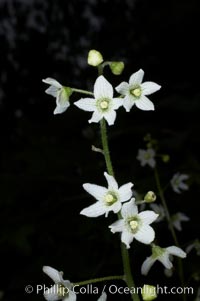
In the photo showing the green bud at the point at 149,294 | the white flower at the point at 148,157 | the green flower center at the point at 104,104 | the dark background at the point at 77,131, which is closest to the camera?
the green bud at the point at 149,294

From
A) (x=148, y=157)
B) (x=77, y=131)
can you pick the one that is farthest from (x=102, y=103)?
(x=77, y=131)

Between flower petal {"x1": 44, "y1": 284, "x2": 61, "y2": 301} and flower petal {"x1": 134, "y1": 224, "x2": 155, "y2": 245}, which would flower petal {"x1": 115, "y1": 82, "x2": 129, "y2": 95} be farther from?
flower petal {"x1": 44, "y1": 284, "x2": 61, "y2": 301}

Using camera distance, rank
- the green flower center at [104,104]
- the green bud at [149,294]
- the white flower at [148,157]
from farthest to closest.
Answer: the white flower at [148,157] < the green flower center at [104,104] < the green bud at [149,294]

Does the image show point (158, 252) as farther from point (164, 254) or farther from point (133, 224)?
point (133, 224)

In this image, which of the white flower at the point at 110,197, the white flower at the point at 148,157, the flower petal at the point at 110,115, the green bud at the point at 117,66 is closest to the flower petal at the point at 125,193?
the white flower at the point at 110,197

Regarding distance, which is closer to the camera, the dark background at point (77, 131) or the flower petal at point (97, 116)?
the flower petal at point (97, 116)

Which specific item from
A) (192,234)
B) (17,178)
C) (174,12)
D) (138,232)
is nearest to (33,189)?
(17,178)

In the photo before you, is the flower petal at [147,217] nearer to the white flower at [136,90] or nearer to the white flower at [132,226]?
the white flower at [132,226]
